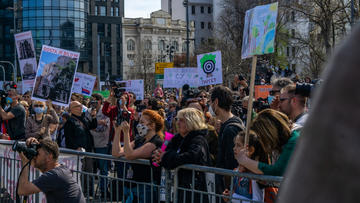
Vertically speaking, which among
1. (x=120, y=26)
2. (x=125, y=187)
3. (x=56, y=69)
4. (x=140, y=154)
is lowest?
(x=125, y=187)

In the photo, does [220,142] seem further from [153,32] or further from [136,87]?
[153,32]

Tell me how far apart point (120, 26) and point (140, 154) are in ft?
317

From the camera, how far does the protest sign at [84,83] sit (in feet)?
47.1

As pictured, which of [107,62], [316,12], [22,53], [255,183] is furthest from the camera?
[107,62]

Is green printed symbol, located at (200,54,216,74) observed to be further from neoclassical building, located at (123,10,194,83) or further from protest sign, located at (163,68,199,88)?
neoclassical building, located at (123,10,194,83)

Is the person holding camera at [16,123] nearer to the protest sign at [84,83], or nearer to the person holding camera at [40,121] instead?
the person holding camera at [40,121]

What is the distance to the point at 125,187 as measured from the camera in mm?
5484

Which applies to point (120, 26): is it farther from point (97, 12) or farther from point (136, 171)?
point (136, 171)

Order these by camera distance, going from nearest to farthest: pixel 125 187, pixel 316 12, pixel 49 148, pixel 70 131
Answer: pixel 49 148
pixel 125 187
pixel 70 131
pixel 316 12

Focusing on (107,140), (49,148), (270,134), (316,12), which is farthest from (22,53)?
(316,12)

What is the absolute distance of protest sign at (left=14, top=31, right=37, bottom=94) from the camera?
11383mm

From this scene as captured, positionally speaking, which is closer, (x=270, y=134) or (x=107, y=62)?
(x=270, y=134)

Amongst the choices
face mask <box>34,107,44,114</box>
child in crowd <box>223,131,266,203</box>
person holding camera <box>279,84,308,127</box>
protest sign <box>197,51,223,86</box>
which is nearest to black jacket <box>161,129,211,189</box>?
child in crowd <box>223,131,266,203</box>

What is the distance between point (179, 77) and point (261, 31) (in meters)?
12.6
